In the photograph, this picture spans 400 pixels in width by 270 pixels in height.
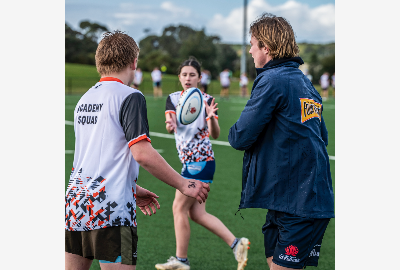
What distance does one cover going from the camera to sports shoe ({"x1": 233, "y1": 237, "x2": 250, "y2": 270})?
4.36m

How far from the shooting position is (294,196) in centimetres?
273

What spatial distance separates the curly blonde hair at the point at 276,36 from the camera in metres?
2.78

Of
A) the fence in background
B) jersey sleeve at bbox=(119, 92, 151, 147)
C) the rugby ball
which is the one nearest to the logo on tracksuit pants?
jersey sleeve at bbox=(119, 92, 151, 147)

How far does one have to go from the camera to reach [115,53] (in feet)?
8.55

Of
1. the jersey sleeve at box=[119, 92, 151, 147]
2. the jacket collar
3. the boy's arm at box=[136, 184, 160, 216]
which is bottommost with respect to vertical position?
the boy's arm at box=[136, 184, 160, 216]

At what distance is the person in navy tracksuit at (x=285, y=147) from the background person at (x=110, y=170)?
53cm

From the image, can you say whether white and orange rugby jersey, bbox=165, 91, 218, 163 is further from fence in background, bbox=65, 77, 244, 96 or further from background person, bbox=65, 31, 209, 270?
fence in background, bbox=65, 77, 244, 96

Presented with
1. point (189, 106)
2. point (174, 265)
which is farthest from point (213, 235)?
point (189, 106)

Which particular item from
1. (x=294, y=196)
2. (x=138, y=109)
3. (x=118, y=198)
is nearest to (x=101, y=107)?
(x=138, y=109)

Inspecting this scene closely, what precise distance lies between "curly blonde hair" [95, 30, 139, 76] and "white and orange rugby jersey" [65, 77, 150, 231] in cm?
12

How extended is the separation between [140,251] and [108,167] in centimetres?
258

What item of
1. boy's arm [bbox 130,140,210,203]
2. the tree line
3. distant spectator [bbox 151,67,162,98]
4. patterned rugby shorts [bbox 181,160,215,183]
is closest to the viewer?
boy's arm [bbox 130,140,210,203]

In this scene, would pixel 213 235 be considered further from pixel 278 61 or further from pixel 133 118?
pixel 133 118

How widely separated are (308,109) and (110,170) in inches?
49.4
